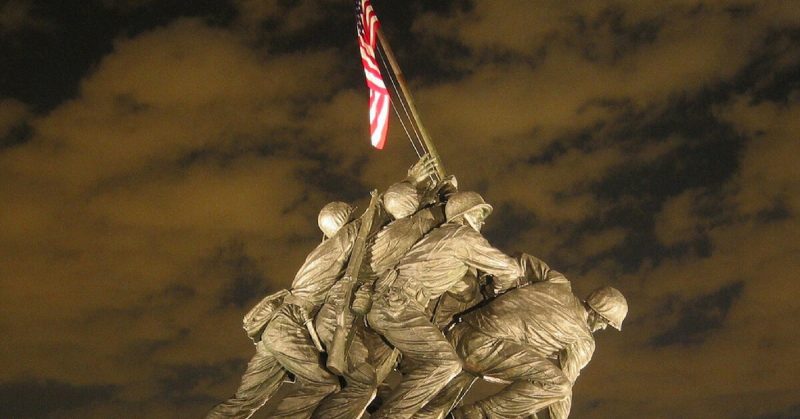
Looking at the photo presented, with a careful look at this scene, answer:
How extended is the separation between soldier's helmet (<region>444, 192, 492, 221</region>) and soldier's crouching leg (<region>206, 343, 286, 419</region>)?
8.26 ft

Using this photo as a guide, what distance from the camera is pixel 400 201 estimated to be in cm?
1362

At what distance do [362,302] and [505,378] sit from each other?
1.71 meters

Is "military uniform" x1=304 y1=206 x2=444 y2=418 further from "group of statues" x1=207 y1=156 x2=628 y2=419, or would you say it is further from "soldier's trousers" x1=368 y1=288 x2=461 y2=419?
"soldier's trousers" x1=368 y1=288 x2=461 y2=419

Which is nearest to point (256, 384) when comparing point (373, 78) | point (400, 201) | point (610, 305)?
point (400, 201)

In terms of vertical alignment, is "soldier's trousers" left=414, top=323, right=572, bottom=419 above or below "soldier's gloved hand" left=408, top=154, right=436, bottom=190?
below

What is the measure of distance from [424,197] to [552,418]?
9.56 feet

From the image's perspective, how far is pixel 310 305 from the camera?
44.0 ft

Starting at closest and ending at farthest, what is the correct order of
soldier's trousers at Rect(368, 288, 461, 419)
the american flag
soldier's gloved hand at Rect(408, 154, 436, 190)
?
soldier's trousers at Rect(368, 288, 461, 419)
soldier's gloved hand at Rect(408, 154, 436, 190)
the american flag

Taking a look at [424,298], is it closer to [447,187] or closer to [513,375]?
[513,375]

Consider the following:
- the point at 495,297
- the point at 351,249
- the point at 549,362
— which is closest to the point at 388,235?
the point at 351,249

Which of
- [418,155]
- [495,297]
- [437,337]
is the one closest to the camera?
[437,337]

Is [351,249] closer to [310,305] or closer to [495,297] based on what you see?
[310,305]

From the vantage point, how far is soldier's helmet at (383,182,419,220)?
13625 millimetres

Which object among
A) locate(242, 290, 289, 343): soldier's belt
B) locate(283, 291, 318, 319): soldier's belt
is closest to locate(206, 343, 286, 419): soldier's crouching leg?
locate(242, 290, 289, 343): soldier's belt
